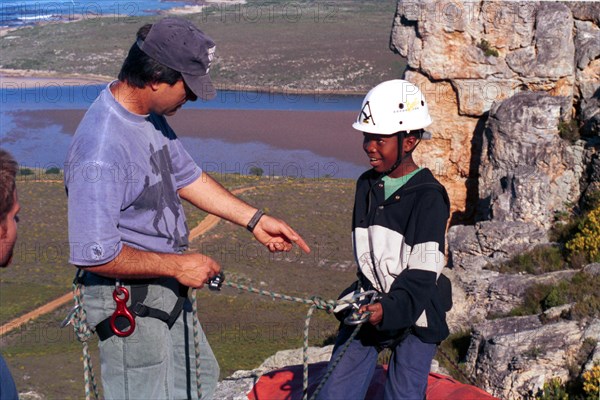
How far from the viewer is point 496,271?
13.4 meters

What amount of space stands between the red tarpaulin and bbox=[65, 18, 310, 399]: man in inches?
61.5

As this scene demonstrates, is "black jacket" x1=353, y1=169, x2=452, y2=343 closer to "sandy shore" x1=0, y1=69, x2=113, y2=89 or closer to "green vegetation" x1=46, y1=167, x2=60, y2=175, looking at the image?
"green vegetation" x1=46, y1=167, x2=60, y2=175

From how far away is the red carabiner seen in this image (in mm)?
4707

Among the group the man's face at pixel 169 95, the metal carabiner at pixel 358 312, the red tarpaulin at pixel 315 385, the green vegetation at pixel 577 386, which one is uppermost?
the man's face at pixel 169 95

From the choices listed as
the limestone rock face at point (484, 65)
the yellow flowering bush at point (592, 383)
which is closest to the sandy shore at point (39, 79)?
the limestone rock face at point (484, 65)

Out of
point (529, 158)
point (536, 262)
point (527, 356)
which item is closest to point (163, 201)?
point (527, 356)

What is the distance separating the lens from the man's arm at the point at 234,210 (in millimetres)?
5566

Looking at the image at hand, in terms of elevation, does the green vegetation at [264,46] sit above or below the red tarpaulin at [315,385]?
below

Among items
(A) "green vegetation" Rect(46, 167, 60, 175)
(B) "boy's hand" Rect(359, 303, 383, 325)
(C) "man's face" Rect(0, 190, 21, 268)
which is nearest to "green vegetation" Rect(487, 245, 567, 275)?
(B) "boy's hand" Rect(359, 303, 383, 325)

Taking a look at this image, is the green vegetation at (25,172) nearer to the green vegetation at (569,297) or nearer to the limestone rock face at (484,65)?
the limestone rock face at (484,65)

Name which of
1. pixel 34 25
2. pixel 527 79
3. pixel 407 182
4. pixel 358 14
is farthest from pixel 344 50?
pixel 407 182

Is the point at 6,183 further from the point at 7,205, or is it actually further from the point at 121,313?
the point at 121,313

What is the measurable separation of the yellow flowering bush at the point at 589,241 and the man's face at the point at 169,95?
9.30 metres

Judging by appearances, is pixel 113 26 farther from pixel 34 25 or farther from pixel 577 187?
pixel 577 187
